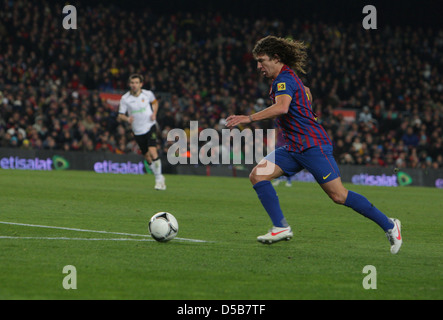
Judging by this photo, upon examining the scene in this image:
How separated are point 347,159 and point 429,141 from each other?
4513 millimetres

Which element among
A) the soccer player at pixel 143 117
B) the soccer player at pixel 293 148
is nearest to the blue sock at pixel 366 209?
the soccer player at pixel 293 148

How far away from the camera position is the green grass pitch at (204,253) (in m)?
5.66

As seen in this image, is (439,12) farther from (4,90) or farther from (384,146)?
(4,90)

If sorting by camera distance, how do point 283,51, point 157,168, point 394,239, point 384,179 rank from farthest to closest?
point 384,179 → point 157,168 → point 283,51 → point 394,239

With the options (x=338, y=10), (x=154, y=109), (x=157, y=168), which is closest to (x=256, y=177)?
(x=157, y=168)

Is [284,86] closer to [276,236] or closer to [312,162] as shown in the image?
[312,162]

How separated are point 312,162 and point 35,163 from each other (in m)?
18.4

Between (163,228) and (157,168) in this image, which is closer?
(163,228)

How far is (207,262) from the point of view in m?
7.02

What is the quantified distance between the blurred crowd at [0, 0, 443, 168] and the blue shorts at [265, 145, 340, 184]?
1792cm

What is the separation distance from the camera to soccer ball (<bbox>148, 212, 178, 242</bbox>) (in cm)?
835

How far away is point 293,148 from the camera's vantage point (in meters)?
8.38

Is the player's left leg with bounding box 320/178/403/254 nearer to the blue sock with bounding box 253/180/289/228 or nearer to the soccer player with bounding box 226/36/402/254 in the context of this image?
the soccer player with bounding box 226/36/402/254

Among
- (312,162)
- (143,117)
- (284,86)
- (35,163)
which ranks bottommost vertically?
(35,163)
